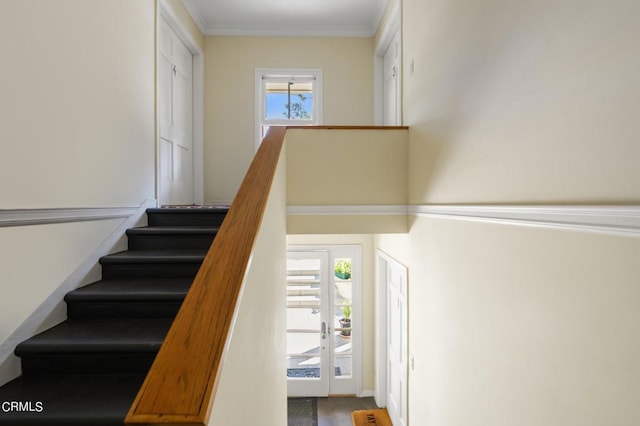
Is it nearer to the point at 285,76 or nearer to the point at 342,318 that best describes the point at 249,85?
the point at 285,76

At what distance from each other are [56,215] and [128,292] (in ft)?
1.80

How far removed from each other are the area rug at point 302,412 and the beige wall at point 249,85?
2.91 meters

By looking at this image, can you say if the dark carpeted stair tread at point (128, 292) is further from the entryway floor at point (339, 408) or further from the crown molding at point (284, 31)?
the crown molding at point (284, 31)

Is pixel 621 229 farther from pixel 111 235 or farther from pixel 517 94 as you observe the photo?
pixel 111 235

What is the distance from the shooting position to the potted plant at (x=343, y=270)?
4.75 meters

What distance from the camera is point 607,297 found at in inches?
36.3

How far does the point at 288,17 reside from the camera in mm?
4184

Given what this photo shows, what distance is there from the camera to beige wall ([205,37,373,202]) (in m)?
4.44

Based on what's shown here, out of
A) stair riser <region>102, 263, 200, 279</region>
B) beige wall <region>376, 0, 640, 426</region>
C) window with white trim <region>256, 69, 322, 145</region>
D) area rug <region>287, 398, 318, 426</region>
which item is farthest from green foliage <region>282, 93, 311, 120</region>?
area rug <region>287, 398, 318, 426</region>

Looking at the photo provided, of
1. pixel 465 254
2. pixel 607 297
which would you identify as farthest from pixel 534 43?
pixel 465 254

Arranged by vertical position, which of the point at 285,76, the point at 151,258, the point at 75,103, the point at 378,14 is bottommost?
the point at 151,258

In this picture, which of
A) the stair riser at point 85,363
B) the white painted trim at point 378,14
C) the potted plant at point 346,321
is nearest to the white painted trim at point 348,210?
the stair riser at point 85,363

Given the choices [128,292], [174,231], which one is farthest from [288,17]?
[128,292]

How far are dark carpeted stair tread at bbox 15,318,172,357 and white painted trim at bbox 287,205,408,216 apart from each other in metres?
1.41
